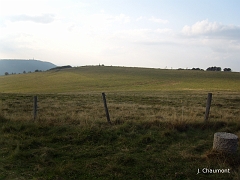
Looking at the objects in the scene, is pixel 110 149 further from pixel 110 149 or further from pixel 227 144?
pixel 227 144

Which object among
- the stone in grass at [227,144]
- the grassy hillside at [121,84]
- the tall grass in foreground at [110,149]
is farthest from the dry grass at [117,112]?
the grassy hillside at [121,84]

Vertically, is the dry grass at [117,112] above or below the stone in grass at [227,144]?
below

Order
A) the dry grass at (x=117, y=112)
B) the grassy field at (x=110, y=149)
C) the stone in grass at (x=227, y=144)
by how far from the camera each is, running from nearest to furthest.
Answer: the grassy field at (x=110, y=149) → the stone in grass at (x=227, y=144) → the dry grass at (x=117, y=112)

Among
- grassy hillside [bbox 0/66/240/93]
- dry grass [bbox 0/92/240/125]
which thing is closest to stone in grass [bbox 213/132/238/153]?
dry grass [bbox 0/92/240/125]

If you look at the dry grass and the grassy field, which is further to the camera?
the dry grass

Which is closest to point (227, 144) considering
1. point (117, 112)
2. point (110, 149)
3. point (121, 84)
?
point (110, 149)

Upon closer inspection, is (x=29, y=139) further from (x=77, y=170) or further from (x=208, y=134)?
(x=208, y=134)

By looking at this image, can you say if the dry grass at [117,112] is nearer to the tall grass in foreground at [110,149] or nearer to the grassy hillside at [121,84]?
the tall grass in foreground at [110,149]

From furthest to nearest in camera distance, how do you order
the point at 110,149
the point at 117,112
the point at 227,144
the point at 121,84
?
the point at 121,84, the point at 117,112, the point at 110,149, the point at 227,144

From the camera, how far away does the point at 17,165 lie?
5.67 m

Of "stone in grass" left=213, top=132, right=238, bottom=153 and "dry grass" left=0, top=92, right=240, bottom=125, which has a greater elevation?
"stone in grass" left=213, top=132, right=238, bottom=153

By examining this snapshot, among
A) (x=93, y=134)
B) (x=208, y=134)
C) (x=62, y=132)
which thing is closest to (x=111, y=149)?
(x=93, y=134)

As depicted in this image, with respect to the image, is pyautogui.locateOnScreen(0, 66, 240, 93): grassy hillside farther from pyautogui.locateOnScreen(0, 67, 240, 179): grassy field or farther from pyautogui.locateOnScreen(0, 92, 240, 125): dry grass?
pyautogui.locateOnScreen(0, 67, 240, 179): grassy field

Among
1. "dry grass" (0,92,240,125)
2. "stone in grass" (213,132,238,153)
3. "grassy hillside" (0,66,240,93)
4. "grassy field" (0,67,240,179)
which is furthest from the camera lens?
"grassy hillside" (0,66,240,93)
